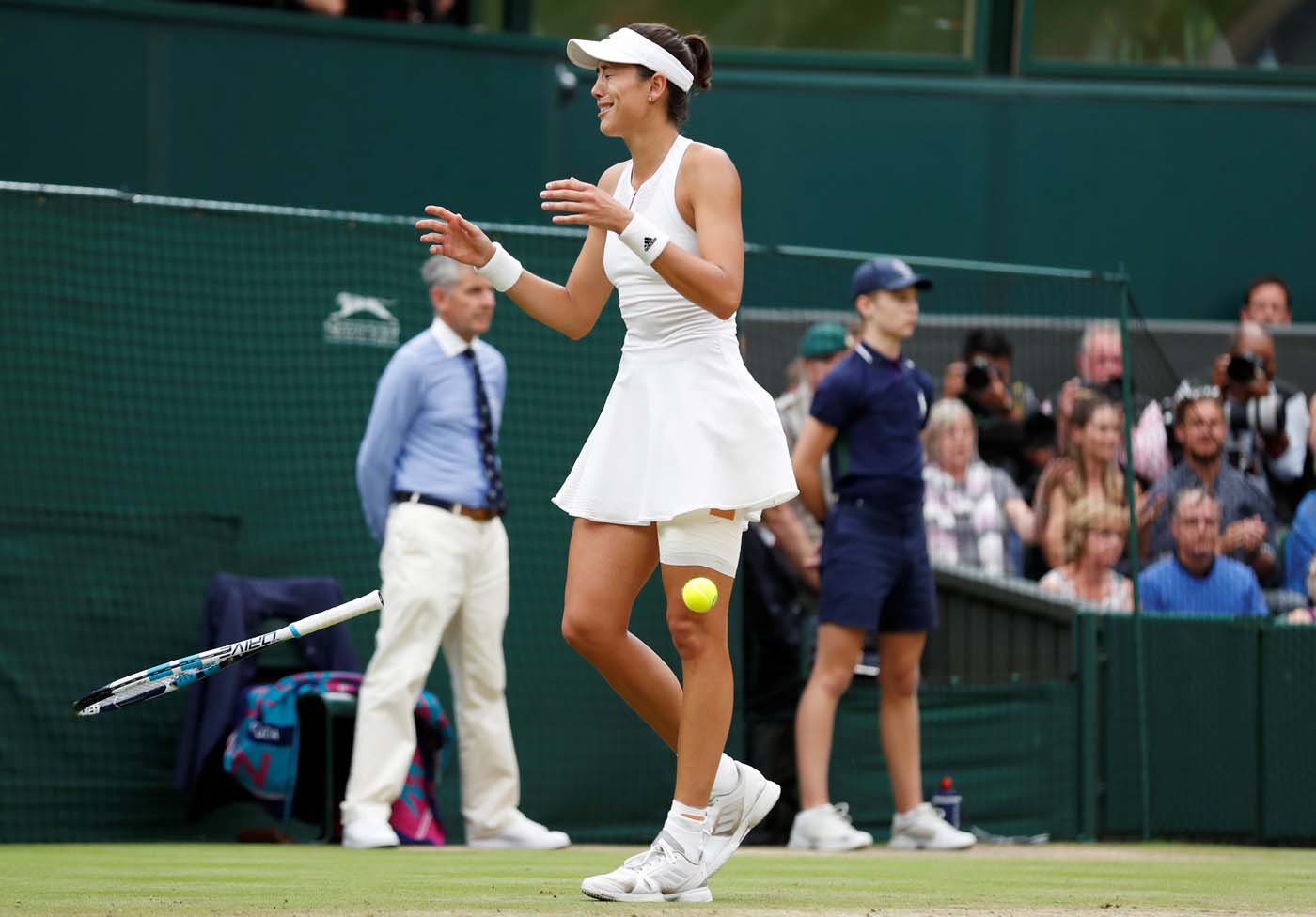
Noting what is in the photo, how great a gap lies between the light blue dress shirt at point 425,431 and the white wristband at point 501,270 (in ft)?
9.54

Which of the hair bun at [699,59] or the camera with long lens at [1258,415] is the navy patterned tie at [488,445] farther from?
the camera with long lens at [1258,415]

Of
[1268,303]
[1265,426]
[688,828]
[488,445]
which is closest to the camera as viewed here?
[688,828]

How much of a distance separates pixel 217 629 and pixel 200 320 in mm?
1291

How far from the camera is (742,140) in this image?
13.2 metres

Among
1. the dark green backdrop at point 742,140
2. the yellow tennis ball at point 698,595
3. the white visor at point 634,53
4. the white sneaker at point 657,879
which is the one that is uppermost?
the dark green backdrop at point 742,140

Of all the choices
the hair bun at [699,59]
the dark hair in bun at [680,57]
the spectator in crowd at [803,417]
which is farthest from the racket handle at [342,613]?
the spectator in crowd at [803,417]

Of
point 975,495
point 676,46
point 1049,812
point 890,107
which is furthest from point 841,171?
point 676,46

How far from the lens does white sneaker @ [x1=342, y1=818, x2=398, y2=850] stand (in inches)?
306

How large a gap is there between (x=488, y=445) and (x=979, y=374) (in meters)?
2.62

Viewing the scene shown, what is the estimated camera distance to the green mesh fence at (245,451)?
8.39m

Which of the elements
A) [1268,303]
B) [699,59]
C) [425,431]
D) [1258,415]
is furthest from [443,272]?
[1268,303]

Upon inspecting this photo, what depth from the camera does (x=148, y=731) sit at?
8.58 meters

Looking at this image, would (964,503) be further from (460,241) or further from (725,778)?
(460,241)

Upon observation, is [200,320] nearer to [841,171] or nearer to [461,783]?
[461,783]
